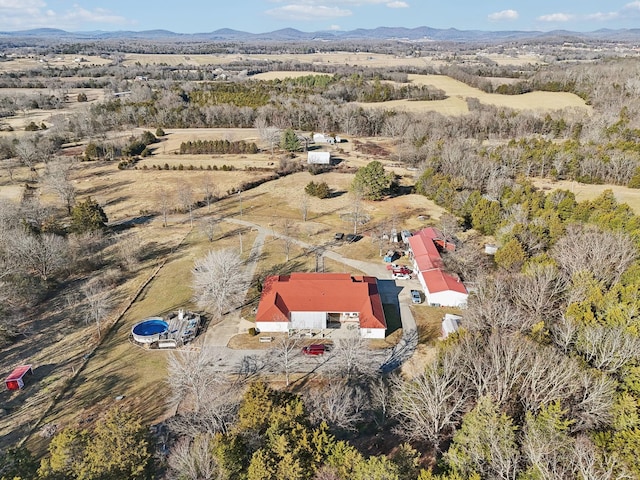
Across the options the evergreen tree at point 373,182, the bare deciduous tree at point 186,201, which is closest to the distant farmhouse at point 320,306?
the bare deciduous tree at point 186,201

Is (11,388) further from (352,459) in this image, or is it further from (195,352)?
(352,459)

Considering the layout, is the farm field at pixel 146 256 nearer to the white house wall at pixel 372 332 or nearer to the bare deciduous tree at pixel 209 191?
the bare deciduous tree at pixel 209 191

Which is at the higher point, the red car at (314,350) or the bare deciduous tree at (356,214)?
the bare deciduous tree at (356,214)

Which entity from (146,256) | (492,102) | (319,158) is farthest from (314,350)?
(492,102)

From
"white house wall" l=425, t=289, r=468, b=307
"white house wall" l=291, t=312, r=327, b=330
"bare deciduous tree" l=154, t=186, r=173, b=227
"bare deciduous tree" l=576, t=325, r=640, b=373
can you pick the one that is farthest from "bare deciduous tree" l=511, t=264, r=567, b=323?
"bare deciduous tree" l=154, t=186, r=173, b=227

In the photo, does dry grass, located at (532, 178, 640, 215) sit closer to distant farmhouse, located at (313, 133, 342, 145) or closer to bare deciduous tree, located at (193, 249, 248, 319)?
distant farmhouse, located at (313, 133, 342, 145)

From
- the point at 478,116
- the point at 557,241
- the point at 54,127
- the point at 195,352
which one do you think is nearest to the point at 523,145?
the point at 478,116

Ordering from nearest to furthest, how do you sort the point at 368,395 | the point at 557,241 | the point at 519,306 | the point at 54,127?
the point at 368,395, the point at 519,306, the point at 557,241, the point at 54,127
